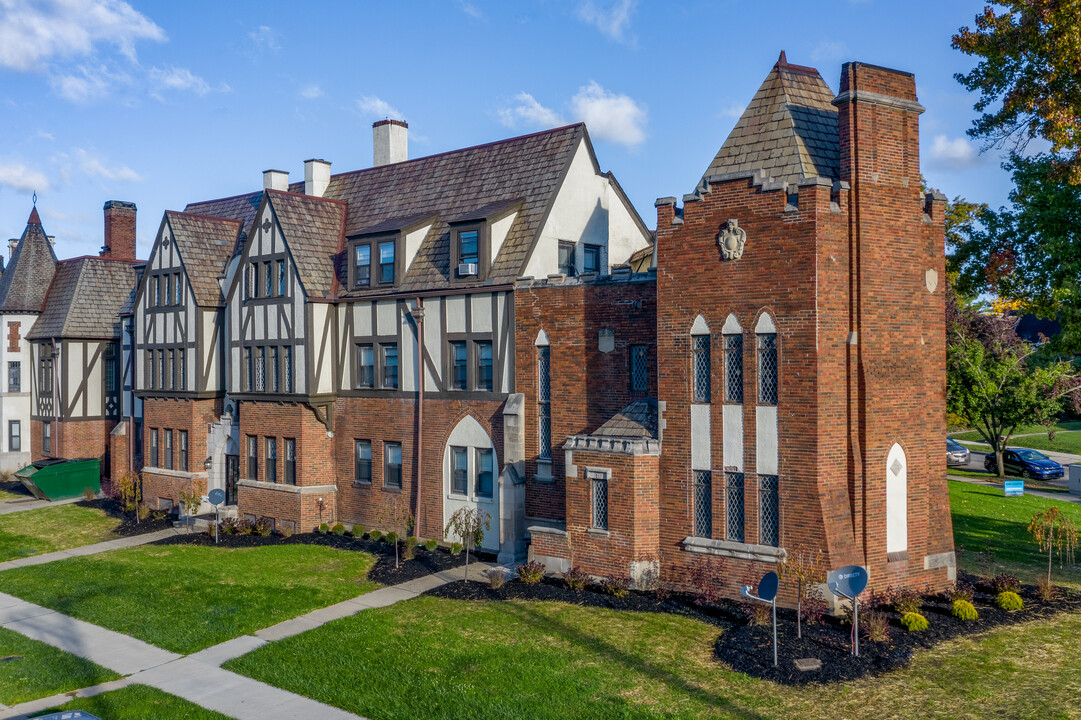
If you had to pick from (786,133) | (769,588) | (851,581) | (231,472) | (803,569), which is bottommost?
(803,569)

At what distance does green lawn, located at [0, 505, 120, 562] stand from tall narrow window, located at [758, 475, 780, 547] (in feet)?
67.2

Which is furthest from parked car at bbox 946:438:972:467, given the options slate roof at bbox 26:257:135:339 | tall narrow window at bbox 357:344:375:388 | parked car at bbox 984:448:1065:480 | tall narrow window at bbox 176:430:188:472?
slate roof at bbox 26:257:135:339

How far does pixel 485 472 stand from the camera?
24.3 meters

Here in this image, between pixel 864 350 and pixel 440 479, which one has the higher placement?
pixel 864 350

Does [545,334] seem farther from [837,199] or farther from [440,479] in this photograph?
[837,199]

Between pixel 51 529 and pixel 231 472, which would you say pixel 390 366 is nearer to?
pixel 231 472

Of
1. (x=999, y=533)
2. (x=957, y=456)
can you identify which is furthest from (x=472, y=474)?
(x=957, y=456)

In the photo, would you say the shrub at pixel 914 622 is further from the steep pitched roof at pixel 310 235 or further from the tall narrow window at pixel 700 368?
the steep pitched roof at pixel 310 235

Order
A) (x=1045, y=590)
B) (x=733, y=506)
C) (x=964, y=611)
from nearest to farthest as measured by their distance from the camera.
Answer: (x=964, y=611) < (x=1045, y=590) < (x=733, y=506)

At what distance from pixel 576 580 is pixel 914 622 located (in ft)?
22.1

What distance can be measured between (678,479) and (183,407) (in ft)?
64.3

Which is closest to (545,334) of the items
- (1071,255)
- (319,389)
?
(319,389)

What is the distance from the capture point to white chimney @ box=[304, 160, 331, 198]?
106 ft

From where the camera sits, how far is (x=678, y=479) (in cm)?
1911
